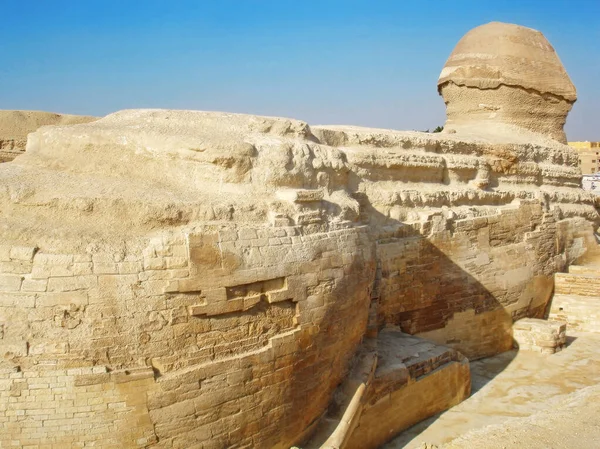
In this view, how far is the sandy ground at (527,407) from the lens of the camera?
4.89 meters

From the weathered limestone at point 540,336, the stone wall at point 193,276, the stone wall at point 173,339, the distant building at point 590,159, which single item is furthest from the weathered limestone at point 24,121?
the distant building at point 590,159

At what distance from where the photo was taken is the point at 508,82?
11.4 meters

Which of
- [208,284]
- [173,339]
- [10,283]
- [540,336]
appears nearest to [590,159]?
[540,336]

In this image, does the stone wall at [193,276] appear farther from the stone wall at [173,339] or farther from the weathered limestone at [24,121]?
the weathered limestone at [24,121]

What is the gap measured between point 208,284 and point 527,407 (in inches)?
186

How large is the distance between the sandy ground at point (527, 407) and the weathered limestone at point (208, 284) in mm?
331

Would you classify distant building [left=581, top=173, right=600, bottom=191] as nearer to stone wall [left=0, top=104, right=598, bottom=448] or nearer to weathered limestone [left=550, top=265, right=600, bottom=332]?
weathered limestone [left=550, top=265, right=600, bottom=332]

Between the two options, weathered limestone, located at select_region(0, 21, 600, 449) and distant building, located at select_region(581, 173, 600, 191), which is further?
distant building, located at select_region(581, 173, 600, 191)

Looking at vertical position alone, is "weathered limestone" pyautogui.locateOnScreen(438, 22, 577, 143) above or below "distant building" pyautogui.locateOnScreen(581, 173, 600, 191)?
above

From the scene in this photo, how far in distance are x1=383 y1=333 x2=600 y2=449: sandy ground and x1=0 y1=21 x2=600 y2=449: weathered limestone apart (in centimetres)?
33

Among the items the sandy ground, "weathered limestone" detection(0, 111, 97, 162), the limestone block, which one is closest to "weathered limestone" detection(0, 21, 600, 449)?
the limestone block

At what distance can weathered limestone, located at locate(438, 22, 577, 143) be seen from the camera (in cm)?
1148

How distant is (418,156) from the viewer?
320 inches

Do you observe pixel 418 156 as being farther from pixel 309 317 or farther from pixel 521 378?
pixel 309 317
